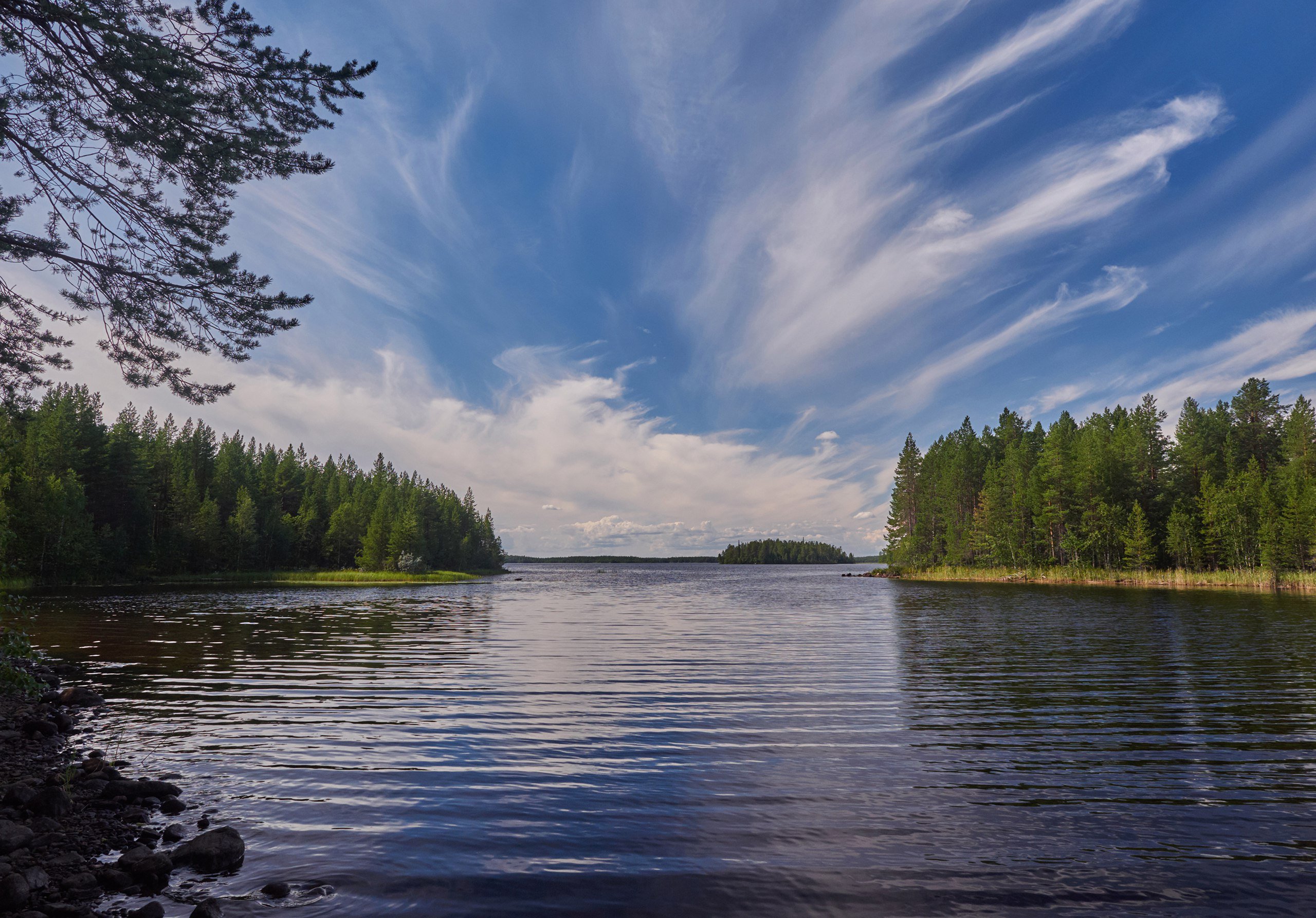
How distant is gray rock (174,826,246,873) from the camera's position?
7844mm

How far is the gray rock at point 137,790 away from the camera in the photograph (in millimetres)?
9898

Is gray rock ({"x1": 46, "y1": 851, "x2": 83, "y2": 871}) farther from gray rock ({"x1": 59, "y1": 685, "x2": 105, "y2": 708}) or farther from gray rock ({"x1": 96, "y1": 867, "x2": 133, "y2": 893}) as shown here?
gray rock ({"x1": 59, "y1": 685, "x2": 105, "y2": 708})

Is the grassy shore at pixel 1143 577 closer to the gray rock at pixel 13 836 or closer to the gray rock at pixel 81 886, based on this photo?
the gray rock at pixel 81 886

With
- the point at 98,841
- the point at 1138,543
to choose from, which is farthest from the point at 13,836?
the point at 1138,543

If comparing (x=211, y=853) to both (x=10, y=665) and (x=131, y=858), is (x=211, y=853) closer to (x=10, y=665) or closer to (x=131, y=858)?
(x=131, y=858)

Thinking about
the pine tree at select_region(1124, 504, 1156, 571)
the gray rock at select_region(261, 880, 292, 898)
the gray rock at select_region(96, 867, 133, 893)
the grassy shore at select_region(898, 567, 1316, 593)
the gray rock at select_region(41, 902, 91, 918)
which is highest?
the pine tree at select_region(1124, 504, 1156, 571)

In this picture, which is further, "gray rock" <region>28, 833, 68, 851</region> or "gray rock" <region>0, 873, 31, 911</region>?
"gray rock" <region>28, 833, 68, 851</region>

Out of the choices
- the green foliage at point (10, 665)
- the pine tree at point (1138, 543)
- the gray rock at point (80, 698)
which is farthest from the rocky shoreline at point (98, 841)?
the pine tree at point (1138, 543)

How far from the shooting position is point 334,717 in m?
16.2

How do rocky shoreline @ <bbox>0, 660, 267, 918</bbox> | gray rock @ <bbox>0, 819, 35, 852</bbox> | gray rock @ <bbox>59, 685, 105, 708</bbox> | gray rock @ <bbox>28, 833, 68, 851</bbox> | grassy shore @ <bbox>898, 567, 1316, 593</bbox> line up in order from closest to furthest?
1. rocky shoreline @ <bbox>0, 660, 267, 918</bbox>
2. gray rock @ <bbox>0, 819, 35, 852</bbox>
3. gray rock @ <bbox>28, 833, 68, 851</bbox>
4. gray rock @ <bbox>59, 685, 105, 708</bbox>
5. grassy shore @ <bbox>898, 567, 1316, 593</bbox>

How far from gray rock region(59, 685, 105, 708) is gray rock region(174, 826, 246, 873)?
42.4 ft

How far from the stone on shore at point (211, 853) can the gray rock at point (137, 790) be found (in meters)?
2.77

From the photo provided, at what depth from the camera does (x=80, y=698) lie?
17.1 m

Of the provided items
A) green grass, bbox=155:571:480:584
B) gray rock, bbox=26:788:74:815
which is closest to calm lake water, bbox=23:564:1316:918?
gray rock, bbox=26:788:74:815
